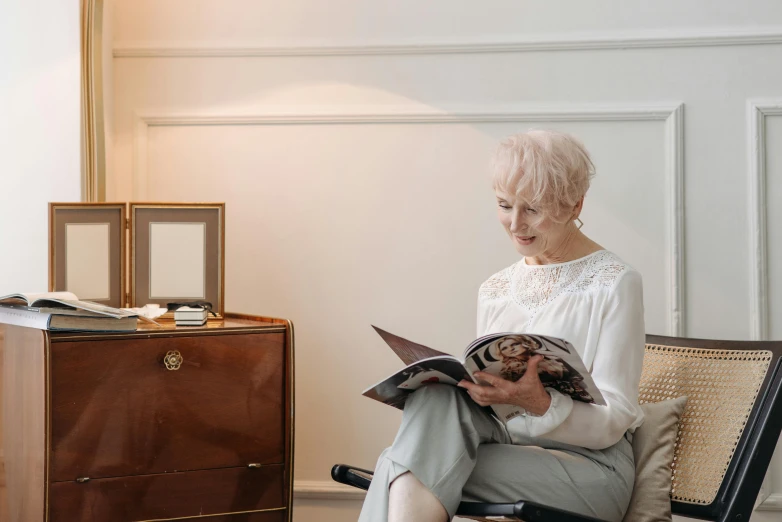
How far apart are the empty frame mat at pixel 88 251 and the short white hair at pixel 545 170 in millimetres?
1060

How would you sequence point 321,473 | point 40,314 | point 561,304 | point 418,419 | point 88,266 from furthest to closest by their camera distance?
point 321,473
point 88,266
point 40,314
point 561,304
point 418,419

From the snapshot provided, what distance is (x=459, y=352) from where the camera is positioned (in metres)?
2.39

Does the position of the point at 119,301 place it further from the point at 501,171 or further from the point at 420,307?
the point at 501,171

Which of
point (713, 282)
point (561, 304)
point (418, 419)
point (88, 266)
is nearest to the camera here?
point (418, 419)

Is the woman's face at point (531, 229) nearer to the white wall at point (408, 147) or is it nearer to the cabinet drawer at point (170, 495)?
the white wall at point (408, 147)

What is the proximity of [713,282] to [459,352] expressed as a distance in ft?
2.52

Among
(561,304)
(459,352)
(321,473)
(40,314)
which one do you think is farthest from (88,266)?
(561,304)

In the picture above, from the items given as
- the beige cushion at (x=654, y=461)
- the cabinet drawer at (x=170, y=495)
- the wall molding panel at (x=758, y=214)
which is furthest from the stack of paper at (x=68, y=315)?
the wall molding panel at (x=758, y=214)

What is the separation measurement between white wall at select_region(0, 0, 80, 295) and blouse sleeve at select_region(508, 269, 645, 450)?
149 centimetres

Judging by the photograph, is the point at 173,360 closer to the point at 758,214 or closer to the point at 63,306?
the point at 63,306

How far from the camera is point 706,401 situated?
1.70m

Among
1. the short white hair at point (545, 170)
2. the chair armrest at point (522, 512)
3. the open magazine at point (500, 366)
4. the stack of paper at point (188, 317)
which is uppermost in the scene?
the short white hair at point (545, 170)

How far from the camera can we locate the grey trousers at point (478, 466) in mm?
1365

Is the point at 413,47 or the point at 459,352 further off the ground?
the point at 413,47
